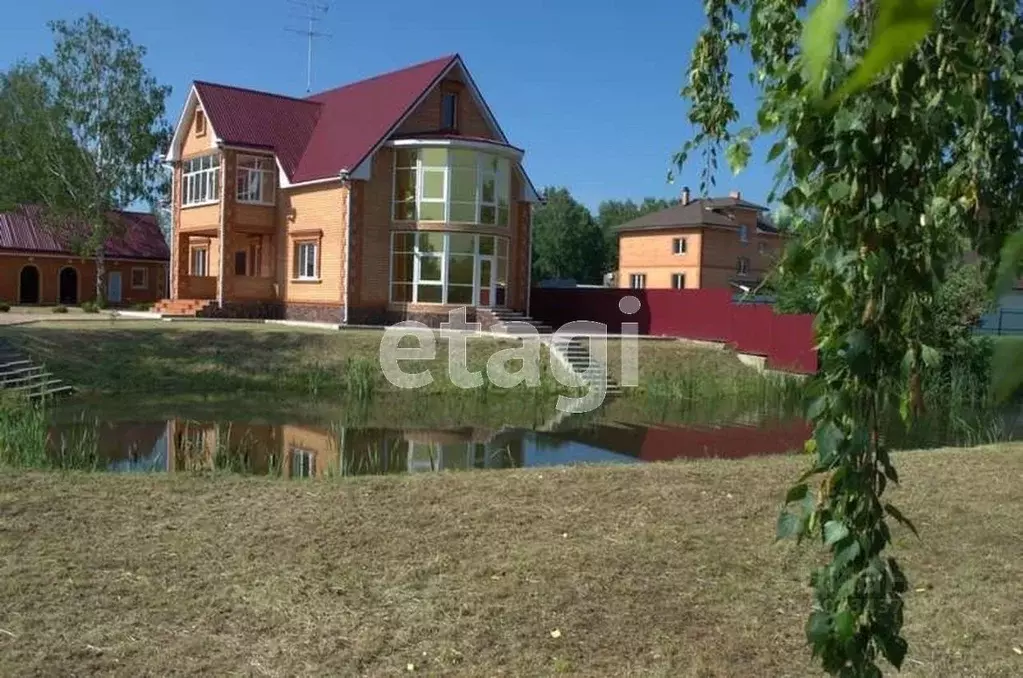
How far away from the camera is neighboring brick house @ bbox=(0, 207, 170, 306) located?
42.4 m

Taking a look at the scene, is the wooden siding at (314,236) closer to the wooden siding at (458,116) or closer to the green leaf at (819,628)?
the wooden siding at (458,116)

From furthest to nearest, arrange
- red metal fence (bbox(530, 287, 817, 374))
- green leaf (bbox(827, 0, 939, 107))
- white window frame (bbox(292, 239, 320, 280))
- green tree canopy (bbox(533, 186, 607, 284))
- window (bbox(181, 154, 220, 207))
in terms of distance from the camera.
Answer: green tree canopy (bbox(533, 186, 607, 284)) < window (bbox(181, 154, 220, 207)) < white window frame (bbox(292, 239, 320, 280)) < red metal fence (bbox(530, 287, 817, 374)) < green leaf (bbox(827, 0, 939, 107))

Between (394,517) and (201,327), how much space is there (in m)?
21.4

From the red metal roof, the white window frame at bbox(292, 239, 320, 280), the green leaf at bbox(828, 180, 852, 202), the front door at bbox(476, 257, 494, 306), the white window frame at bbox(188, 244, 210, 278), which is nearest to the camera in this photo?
the green leaf at bbox(828, 180, 852, 202)

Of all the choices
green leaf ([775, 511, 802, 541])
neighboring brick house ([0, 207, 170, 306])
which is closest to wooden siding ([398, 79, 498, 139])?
neighboring brick house ([0, 207, 170, 306])

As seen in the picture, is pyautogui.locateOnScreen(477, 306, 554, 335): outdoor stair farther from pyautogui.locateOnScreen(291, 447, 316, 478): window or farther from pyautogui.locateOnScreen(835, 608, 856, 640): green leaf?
pyautogui.locateOnScreen(835, 608, 856, 640): green leaf

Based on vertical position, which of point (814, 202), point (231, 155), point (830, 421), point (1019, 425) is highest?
point (231, 155)

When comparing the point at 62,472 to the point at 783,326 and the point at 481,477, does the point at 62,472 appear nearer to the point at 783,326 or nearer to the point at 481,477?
the point at 481,477

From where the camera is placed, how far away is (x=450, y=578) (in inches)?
220

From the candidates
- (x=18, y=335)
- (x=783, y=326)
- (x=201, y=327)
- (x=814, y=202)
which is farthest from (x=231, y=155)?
(x=814, y=202)

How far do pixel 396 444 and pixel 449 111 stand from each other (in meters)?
20.7

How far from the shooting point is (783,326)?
1072 inches

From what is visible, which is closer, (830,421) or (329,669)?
(830,421)

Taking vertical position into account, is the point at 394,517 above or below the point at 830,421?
below
